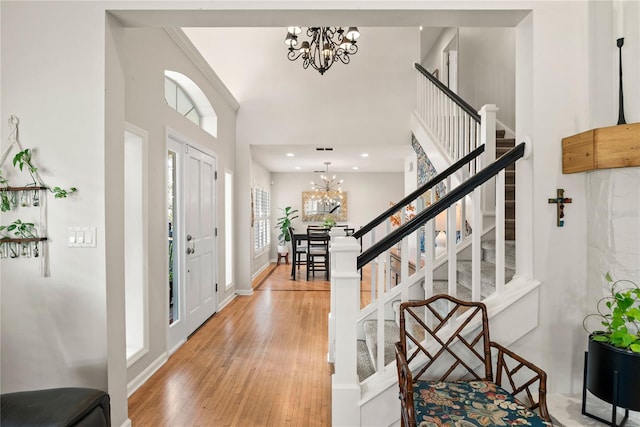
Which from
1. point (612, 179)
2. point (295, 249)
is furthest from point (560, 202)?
point (295, 249)

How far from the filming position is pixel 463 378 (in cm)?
174

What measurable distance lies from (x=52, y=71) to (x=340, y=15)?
1547 mm

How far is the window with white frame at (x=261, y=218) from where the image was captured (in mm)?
7051

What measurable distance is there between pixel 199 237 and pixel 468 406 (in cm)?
311

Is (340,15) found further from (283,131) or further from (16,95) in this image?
(283,131)

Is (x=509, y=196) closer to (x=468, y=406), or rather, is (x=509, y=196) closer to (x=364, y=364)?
(x=364, y=364)

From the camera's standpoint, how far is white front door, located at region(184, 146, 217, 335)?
347 centimetres

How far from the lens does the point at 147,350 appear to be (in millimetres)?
2641

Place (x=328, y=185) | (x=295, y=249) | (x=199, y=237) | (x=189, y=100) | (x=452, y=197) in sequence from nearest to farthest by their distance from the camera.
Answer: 1. (x=452, y=197)
2. (x=199, y=237)
3. (x=189, y=100)
4. (x=295, y=249)
5. (x=328, y=185)

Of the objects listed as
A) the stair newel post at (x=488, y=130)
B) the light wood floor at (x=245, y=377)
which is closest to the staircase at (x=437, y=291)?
the light wood floor at (x=245, y=377)

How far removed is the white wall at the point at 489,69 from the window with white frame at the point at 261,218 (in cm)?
432

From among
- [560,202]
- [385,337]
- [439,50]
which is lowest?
[385,337]

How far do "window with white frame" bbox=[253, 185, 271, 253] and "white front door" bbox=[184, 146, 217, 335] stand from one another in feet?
8.28

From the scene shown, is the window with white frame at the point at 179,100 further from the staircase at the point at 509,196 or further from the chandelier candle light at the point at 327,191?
the chandelier candle light at the point at 327,191
